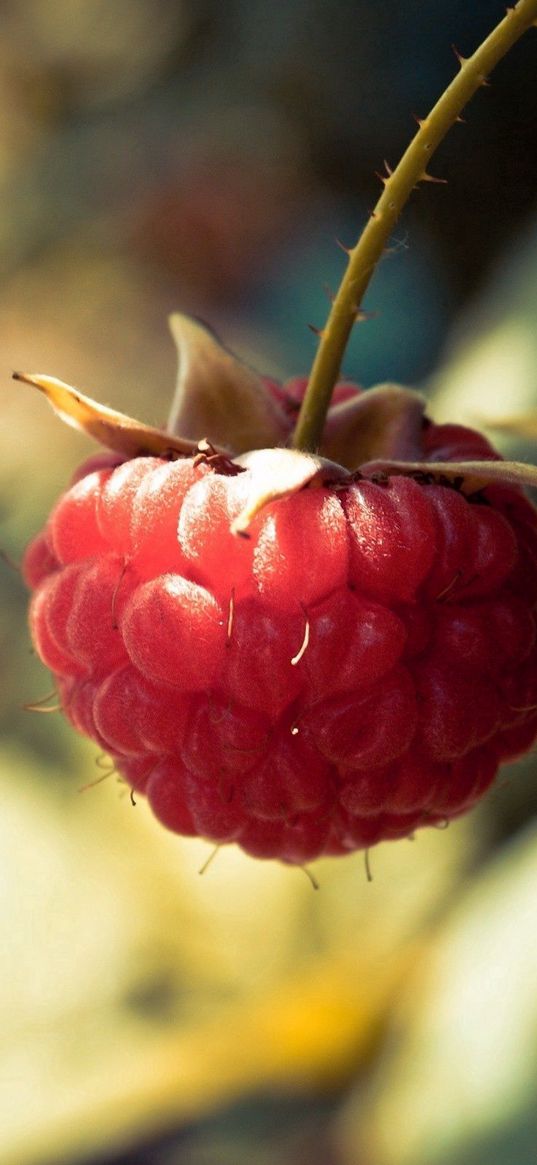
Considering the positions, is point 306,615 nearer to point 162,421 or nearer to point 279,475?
point 279,475

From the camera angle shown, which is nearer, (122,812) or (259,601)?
(259,601)

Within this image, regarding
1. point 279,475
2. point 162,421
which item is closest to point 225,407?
point 279,475

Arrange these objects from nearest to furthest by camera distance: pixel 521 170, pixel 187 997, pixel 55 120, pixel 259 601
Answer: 1. pixel 259 601
2. pixel 187 997
3. pixel 521 170
4. pixel 55 120

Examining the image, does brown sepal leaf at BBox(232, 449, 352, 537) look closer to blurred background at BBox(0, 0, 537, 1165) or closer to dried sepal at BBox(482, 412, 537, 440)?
dried sepal at BBox(482, 412, 537, 440)

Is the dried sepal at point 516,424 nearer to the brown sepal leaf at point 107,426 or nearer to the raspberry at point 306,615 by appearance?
the raspberry at point 306,615

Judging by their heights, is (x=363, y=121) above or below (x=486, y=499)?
above

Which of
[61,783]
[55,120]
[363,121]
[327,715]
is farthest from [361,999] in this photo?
[55,120]

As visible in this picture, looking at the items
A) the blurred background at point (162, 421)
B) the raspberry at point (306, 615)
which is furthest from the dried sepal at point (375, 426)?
the blurred background at point (162, 421)

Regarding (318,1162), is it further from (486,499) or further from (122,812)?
(486,499)

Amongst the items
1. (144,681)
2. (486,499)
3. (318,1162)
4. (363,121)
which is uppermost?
(363,121)
